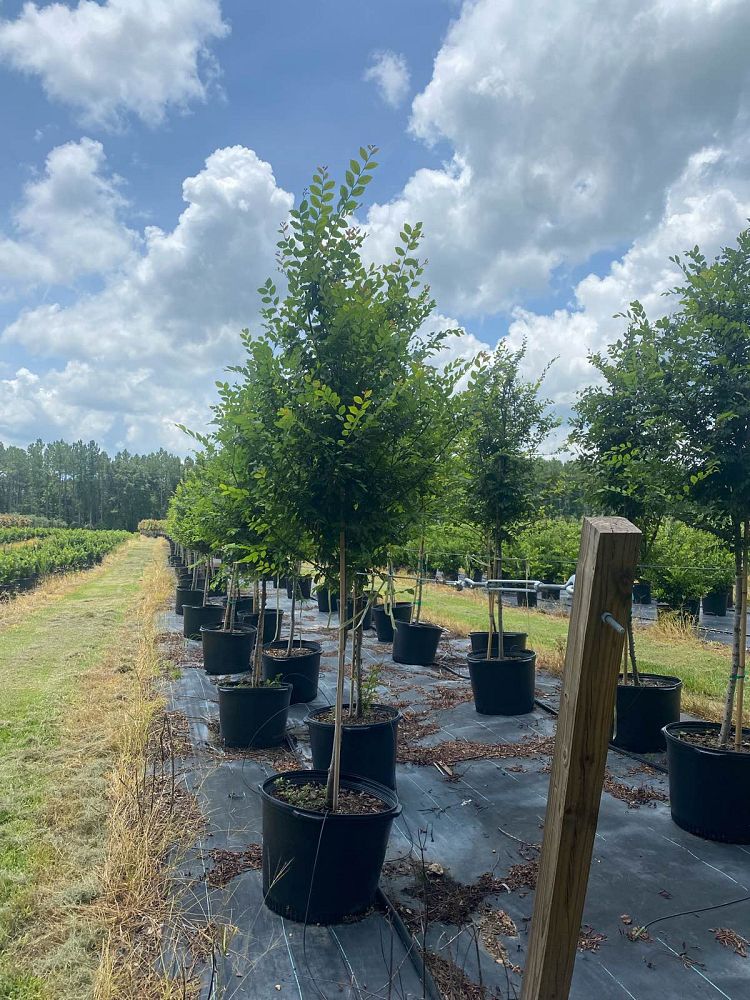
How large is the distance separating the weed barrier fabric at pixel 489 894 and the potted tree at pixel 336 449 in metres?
0.25

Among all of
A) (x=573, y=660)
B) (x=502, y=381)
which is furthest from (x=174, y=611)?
(x=573, y=660)

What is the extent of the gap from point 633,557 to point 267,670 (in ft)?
19.5

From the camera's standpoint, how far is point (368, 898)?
9.71 feet

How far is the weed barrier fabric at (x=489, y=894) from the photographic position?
2.49 metres

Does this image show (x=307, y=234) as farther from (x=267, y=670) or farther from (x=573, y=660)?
(x=267, y=670)

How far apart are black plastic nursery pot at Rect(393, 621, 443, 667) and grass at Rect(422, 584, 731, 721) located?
146 centimetres

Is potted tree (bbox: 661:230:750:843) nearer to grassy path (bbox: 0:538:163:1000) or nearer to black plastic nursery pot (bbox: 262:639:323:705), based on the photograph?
grassy path (bbox: 0:538:163:1000)

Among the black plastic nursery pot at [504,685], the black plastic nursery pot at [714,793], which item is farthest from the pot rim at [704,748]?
the black plastic nursery pot at [504,685]

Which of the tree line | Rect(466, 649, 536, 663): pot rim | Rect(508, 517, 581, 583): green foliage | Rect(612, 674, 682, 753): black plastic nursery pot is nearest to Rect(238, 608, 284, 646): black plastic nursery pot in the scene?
Rect(466, 649, 536, 663): pot rim

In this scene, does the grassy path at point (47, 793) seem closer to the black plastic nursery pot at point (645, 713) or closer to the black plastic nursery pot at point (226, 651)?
the black plastic nursery pot at point (226, 651)

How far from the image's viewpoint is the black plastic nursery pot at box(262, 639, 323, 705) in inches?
262

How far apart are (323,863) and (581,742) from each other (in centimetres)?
206

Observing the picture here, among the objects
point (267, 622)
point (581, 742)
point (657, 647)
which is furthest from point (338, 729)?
point (657, 647)

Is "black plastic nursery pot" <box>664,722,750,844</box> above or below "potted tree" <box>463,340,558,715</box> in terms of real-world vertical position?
below
